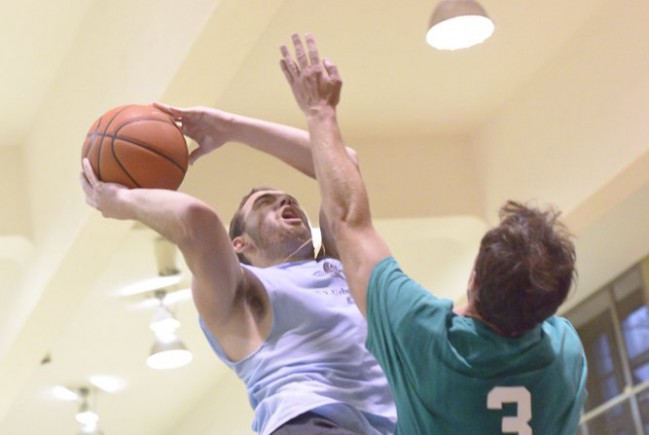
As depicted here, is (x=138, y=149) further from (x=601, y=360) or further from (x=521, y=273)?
(x=601, y=360)

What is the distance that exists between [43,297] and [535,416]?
4.52 meters

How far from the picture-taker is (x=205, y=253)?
104 inches

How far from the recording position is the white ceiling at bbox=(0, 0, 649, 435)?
17.5ft

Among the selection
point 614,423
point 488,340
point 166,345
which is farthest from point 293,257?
point 166,345

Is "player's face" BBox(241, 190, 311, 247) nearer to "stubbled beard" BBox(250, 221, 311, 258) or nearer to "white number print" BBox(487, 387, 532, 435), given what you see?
"stubbled beard" BBox(250, 221, 311, 258)

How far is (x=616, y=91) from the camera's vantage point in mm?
5480

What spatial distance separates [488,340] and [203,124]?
109 cm

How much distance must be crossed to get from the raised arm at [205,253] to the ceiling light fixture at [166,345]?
14.8 feet

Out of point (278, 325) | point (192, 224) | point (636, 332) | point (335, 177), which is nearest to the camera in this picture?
point (335, 177)

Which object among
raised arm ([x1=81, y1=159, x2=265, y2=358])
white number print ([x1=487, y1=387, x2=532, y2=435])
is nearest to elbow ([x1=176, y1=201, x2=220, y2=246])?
raised arm ([x1=81, y1=159, x2=265, y2=358])

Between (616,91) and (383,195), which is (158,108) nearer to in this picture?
(616,91)

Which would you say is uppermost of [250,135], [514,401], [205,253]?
[250,135]

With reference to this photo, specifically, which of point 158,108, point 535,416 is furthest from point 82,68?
point 535,416

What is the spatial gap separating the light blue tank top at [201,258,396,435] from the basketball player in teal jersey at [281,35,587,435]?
0.81ft
